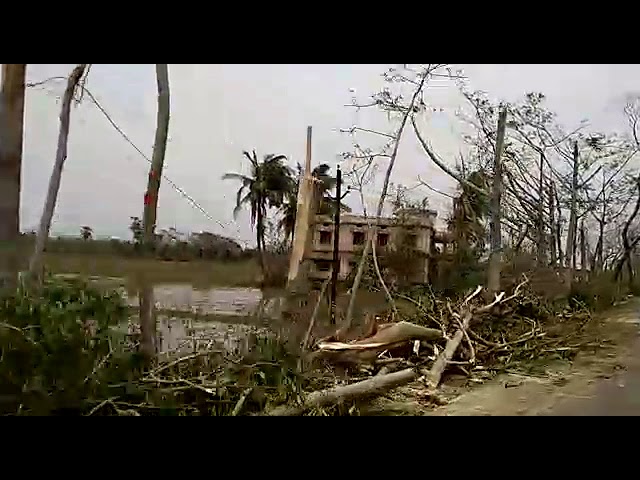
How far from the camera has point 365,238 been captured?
2.12 m

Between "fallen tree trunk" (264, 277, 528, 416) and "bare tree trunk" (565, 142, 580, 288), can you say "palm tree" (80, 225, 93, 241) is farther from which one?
"bare tree trunk" (565, 142, 580, 288)

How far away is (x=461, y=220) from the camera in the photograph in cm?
214

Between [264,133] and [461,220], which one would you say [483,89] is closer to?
[461,220]

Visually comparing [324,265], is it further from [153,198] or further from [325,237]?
[153,198]

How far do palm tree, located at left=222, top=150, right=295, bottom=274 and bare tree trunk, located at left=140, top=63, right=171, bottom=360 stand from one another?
0.23m

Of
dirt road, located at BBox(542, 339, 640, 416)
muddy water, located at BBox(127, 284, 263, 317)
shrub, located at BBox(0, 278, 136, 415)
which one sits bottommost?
dirt road, located at BBox(542, 339, 640, 416)

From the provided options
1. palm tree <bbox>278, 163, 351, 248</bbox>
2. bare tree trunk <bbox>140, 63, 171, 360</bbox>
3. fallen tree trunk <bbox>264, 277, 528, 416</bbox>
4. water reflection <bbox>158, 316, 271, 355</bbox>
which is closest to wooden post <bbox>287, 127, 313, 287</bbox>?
palm tree <bbox>278, 163, 351, 248</bbox>

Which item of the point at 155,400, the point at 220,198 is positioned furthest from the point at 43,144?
the point at 155,400

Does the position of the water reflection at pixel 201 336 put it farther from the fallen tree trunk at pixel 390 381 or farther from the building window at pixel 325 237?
the building window at pixel 325 237

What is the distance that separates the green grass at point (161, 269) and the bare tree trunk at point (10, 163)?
130 millimetres

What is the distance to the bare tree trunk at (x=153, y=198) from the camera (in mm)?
1917

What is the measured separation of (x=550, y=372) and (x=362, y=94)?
118 centimetres

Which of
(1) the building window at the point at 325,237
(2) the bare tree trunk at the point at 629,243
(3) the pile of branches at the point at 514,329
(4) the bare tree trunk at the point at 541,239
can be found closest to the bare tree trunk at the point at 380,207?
(1) the building window at the point at 325,237

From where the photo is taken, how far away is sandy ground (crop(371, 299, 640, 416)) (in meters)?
2.05
